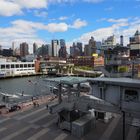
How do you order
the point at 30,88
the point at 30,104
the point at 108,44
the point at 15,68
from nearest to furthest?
the point at 30,104
the point at 108,44
the point at 30,88
the point at 15,68

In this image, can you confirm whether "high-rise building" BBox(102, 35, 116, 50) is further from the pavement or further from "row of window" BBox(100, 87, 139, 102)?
"row of window" BBox(100, 87, 139, 102)

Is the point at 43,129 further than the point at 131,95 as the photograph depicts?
Yes

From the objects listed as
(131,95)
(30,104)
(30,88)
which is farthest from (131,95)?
(30,88)

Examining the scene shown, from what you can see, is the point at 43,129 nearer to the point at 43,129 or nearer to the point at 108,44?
the point at 43,129

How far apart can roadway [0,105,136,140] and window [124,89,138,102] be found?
535 centimetres

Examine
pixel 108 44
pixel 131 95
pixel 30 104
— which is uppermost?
pixel 108 44

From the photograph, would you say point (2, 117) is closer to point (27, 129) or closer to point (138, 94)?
point (27, 129)

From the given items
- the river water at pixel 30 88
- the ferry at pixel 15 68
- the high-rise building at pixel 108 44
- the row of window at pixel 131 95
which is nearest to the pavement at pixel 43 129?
the row of window at pixel 131 95

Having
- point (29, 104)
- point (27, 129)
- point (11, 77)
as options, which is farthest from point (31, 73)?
point (27, 129)

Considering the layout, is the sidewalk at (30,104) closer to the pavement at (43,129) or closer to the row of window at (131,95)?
the pavement at (43,129)

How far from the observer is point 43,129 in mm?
27484

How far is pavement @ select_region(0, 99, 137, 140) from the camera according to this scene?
25059mm

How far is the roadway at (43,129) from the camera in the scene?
25.0 m

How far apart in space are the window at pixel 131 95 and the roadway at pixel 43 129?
17.6ft
